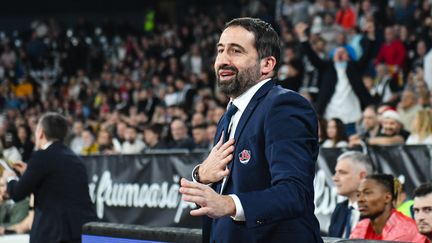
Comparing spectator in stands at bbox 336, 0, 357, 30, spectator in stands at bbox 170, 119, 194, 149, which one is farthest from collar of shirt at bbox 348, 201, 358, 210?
spectator in stands at bbox 336, 0, 357, 30

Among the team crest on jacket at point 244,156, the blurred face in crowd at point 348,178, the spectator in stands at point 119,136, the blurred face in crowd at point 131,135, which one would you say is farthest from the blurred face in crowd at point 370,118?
the team crest on jacket at point 244,156

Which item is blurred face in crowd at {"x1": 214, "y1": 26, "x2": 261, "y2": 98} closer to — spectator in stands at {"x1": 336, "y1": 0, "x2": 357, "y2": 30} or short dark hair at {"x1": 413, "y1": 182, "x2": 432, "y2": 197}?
short dark hair at {"x1": 413, "y1": 182, "x2": 432, "y2": 197}

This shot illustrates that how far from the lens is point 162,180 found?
10641 mm

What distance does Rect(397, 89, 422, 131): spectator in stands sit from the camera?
11.8 metres

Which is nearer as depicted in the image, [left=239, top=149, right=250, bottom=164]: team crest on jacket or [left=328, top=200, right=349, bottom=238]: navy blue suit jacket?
[left=239, top=149, right=250, bottom=164]: team crest on jacket

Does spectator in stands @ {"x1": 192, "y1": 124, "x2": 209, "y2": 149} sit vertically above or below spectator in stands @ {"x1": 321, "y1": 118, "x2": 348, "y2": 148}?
below

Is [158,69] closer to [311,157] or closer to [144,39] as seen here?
[144,39]

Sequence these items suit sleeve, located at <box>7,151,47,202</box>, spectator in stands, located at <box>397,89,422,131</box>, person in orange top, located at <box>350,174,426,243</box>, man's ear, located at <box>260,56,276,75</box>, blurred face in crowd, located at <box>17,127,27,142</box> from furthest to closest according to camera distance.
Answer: blurred face in crowd, located at <box>17,127,27,142</box> < spectator in stands, located at <box>397,89,422,131</box> < suit sleeve, located at <box>7,151,47,202</box> < person in orange top, located at <box>350,174,426,243</box> < man's ear, located at <box>260,56,276,75</box>

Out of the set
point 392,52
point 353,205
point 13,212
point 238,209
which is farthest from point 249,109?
point 392,52

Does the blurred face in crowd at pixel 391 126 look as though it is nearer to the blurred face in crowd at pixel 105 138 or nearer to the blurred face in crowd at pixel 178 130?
the blurred face in crowd at pixel 178 130

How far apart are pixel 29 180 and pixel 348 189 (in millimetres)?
2577

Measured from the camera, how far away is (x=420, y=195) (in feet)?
17.9

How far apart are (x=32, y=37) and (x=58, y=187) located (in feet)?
75.5

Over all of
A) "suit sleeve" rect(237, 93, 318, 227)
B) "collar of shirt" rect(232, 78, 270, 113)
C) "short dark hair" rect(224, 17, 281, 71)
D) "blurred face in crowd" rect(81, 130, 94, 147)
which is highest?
"short dark hair" rect(224, 17, 281, 71)
